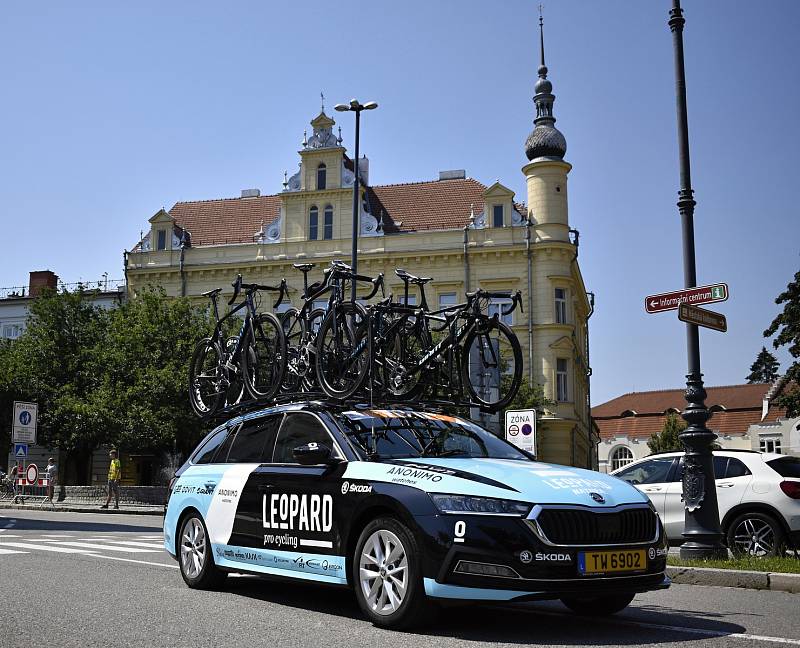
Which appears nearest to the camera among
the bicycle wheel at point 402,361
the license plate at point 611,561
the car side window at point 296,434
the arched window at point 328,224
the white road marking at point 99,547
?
the license plate at point 611,561

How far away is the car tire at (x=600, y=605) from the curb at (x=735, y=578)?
2.79m

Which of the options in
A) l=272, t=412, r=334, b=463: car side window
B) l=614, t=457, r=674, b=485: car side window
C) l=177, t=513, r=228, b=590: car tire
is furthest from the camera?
l=614, t=457, r=674, b=485: car side window

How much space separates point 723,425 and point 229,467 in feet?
332

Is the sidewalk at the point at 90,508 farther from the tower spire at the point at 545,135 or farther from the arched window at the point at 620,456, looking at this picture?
the arched window at the point at 620,456

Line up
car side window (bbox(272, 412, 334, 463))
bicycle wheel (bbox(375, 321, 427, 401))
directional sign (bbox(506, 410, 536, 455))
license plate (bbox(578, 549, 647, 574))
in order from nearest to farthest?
1. license plate (bbox(578, 549, 647, 574))
2. car side window (bbox(272, 412, 334, 463))
3. bicycle wheel (bbox(375, 321, 427, 401))
4. directional sign (bbox(506, 410, 536, 455))

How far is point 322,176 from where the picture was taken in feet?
181

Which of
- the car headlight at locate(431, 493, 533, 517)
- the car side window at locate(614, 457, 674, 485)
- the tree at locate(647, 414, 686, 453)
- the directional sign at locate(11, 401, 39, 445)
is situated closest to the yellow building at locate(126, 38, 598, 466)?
the directional sign at locate(11, 401, 39, 445)

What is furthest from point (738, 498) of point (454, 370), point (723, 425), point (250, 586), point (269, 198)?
point (723, 425)

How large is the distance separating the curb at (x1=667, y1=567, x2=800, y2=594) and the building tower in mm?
39776

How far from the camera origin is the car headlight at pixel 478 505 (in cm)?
652

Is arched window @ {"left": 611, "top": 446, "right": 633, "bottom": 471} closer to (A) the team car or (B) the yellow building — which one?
(B) the yellow building

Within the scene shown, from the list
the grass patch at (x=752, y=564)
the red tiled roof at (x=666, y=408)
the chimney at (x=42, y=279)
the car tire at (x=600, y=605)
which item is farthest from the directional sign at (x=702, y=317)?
the red tiled roof at (x=666, y=408)

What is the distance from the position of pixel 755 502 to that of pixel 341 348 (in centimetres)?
593

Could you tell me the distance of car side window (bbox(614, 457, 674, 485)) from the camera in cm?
1437
